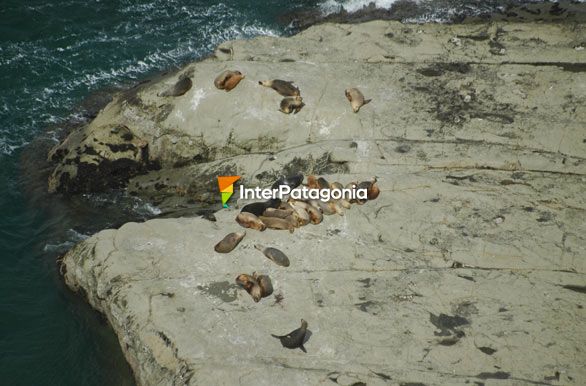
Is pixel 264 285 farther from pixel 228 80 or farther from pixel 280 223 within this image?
pixel 228 80

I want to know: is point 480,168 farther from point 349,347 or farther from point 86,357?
point 86,357

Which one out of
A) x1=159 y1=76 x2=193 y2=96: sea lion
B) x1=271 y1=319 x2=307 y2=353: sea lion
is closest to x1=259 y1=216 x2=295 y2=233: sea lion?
x1=271 y1=319 x2=307 y2=353: sea lion

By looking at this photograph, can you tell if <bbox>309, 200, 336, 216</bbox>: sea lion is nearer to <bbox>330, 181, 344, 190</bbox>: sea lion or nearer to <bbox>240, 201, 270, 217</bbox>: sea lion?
<bbox>330, 181, 344, 190</bbox>: sea lion

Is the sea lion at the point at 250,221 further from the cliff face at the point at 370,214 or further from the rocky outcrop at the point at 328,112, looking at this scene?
the rocky outcrop at the point at 328,112

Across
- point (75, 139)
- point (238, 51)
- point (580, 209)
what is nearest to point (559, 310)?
point (580, 209)

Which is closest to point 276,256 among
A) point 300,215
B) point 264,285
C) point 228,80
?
point 264,285

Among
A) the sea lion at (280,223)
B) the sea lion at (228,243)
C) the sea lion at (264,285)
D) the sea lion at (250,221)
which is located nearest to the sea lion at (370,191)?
the sea lion at (280,223)
